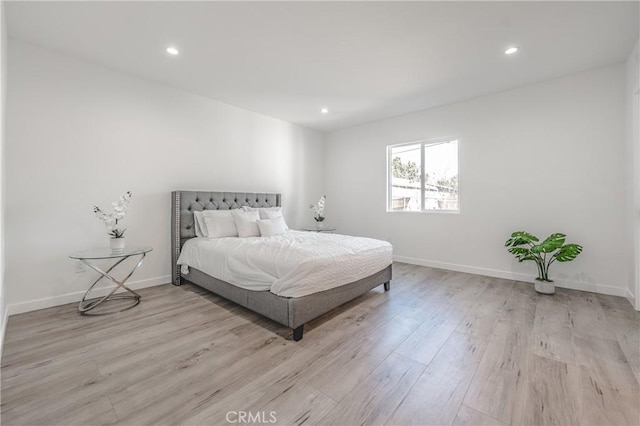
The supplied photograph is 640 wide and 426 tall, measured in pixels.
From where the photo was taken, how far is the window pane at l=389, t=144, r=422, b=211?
15.6 ft

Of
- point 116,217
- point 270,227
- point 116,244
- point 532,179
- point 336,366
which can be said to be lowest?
point 336,366

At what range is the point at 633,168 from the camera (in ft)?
8.89

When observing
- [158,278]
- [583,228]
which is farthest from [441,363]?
[158,278]

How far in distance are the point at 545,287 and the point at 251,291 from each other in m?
3.42

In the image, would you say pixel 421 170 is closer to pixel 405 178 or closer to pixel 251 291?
pixel 405 178

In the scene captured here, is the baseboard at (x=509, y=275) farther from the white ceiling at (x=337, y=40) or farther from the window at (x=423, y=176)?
the white ceiling at (x=337, y=40)

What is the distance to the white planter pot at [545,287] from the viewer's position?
3.11 m

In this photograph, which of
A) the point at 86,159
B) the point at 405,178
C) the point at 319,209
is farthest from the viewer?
the point at 319,209

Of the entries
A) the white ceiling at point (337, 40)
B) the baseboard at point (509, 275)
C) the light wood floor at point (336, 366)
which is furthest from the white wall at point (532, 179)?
the light wood floor at point (336, 366)

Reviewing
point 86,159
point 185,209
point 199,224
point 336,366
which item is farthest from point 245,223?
point 336,366

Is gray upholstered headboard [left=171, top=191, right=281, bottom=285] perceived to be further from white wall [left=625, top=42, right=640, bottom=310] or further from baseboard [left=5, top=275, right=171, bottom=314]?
white wall [left=625, top=42, right=640, bottom=310]

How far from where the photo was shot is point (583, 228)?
3.24m

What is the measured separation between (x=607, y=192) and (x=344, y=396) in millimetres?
3881

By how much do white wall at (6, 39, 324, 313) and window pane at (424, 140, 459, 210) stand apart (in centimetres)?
337
